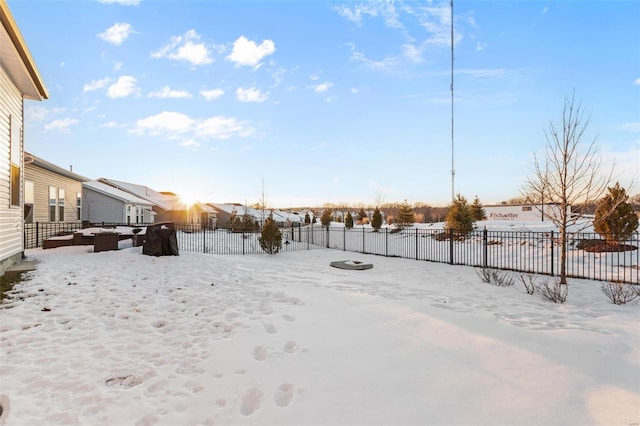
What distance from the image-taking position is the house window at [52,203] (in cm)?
1616

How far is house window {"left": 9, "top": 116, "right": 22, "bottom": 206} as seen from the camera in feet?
28.5

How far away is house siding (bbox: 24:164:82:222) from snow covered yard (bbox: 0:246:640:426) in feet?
32.7

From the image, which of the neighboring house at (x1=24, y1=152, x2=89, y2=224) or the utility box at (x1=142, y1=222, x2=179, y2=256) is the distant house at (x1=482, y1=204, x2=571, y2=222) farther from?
the neighboring house at (x1=24, y1=152, x2=89, y2=224)

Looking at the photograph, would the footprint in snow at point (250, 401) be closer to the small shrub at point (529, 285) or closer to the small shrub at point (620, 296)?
the small shrub at point (529, 285)

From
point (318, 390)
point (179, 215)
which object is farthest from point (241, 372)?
point (179, 215)

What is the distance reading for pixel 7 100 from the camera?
821cm

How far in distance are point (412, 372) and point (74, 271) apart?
7.65 meters

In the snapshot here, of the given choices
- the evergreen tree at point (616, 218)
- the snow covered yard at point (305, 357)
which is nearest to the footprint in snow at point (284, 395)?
the snow covered yard at point (305, 357)

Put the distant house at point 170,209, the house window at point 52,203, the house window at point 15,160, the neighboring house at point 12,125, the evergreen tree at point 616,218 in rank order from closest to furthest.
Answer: the neighboring house at point 12,125, the house window at point 15,160, the evergreen tree at point 616,218, the house window at point 52,203, the distant house at point 170,209

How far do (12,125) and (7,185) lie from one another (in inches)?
68.2

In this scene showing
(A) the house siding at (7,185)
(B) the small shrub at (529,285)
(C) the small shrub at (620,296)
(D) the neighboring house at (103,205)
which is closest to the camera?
(C) the small shrub at (620,296)

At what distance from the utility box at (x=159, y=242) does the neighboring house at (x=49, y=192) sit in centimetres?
610

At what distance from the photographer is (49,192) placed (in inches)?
631

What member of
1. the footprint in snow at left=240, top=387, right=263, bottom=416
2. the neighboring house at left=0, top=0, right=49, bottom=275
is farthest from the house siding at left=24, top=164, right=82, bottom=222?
the footprint in snow at left=240, top=387, right=263, bottom=416
